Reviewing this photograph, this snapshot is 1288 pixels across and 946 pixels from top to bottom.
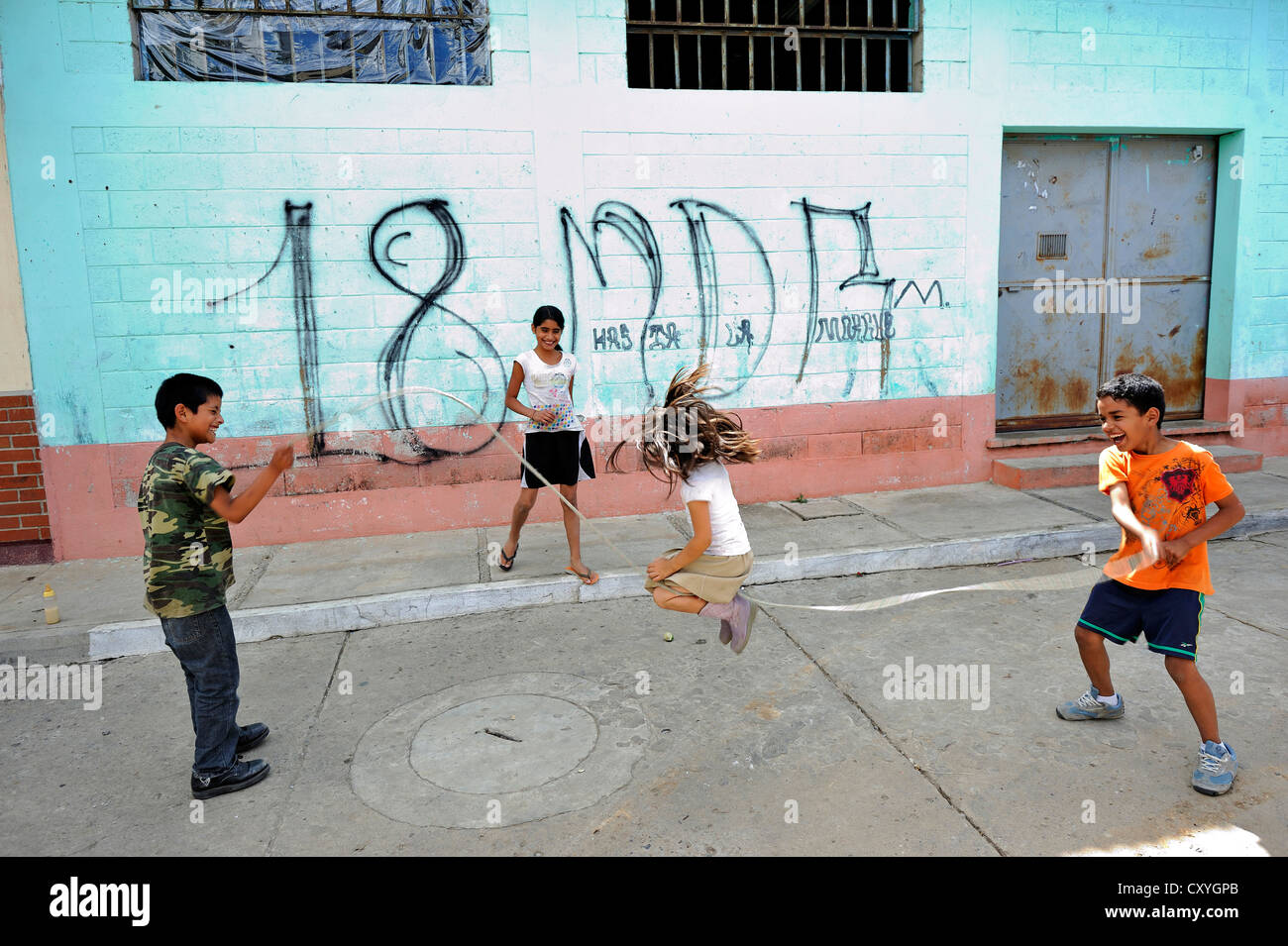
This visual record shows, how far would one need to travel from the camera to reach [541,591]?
577 centimetres

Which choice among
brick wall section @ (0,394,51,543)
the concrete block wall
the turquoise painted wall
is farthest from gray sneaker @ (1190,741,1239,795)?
brick wall section @ (0,394,51,543)

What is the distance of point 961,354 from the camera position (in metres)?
8.02

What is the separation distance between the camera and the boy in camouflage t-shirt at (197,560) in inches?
137

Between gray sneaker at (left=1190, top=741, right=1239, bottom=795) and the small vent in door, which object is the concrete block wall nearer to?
the small vent in door

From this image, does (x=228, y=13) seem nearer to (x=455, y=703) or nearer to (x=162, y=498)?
(x=162, y=498)

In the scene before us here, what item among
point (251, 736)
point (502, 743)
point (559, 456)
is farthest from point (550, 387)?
point (251, 736)

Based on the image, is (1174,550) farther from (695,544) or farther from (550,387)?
(550,387)

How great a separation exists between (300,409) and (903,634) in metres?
4.74

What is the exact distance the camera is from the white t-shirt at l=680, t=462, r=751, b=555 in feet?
12.3

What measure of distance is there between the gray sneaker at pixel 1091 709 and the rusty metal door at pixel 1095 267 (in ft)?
16.4

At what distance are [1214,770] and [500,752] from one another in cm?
284
